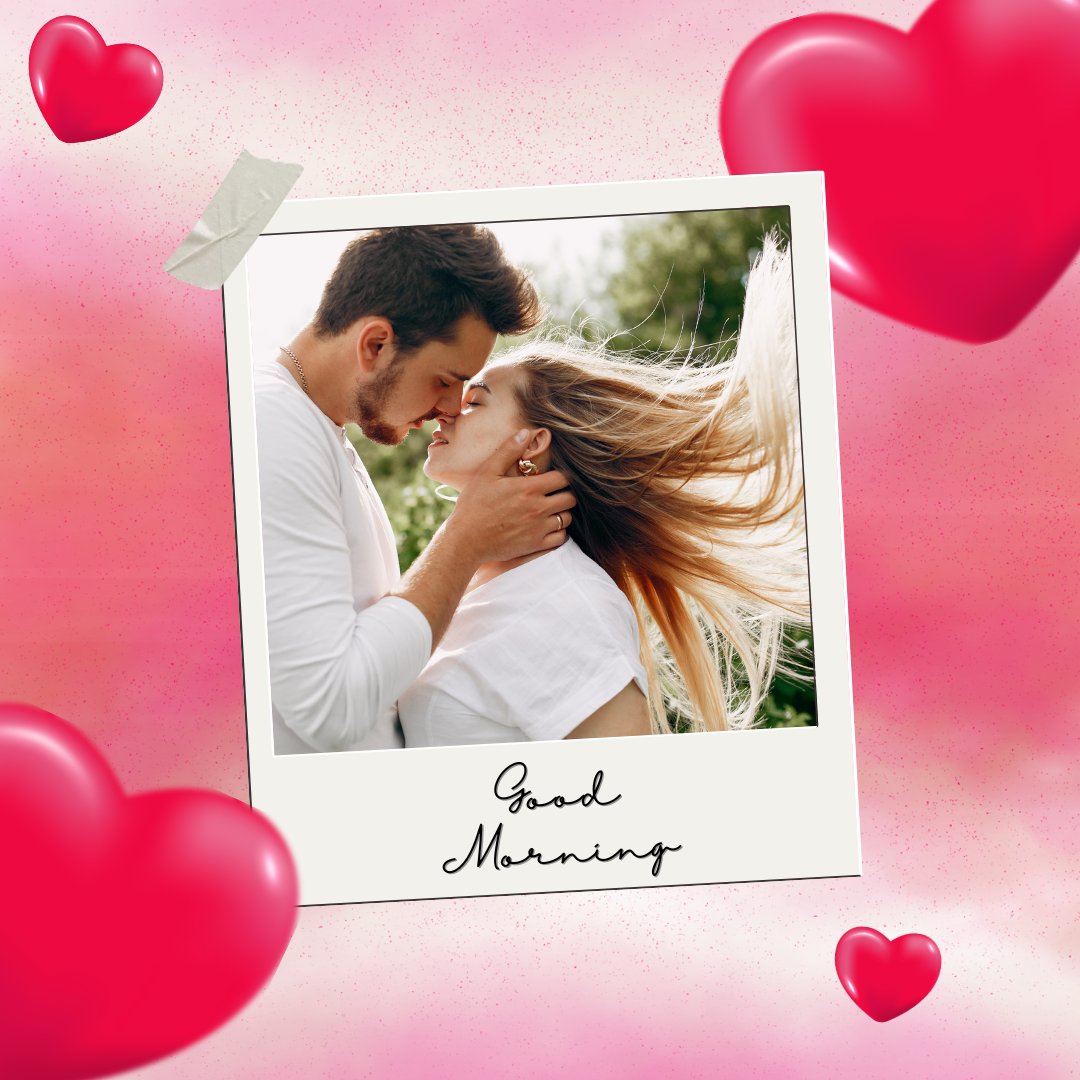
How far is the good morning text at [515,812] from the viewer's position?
4.68 feet

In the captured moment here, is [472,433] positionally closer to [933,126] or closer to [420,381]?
[420,381]

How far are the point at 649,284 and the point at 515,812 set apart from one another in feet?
2.43

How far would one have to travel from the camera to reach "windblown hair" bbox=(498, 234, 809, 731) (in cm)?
145

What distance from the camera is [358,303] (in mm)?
1439

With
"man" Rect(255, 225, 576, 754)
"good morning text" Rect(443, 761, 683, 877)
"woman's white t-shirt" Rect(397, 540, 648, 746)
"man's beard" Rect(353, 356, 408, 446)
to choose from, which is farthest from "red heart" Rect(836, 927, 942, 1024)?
"man's beard" Rect(353, 356, 408, 446)

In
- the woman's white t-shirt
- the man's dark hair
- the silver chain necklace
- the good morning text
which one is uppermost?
the man's dark hair

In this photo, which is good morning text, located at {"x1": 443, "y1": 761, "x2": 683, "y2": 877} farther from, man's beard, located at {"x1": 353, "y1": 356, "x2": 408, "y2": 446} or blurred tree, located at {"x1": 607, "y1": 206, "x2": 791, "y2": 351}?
blurred tree, located at {"x1": 607, "y1": 206, "x2": 791, "y2": 351}

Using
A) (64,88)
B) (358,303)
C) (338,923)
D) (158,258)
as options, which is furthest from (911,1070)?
(64,88)

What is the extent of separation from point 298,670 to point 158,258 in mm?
662

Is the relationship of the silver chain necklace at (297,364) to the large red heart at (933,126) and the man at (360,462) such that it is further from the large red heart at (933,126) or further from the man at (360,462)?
the large red heart at (933,126)

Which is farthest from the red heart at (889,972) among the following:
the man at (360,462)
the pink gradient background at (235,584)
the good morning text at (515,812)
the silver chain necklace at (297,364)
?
the silver chain necklace at (297,364)

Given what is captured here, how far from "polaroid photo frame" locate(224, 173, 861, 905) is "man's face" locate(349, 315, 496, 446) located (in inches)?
5.2

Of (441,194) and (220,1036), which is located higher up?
(441,194)

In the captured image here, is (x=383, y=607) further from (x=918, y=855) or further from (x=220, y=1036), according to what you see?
(x=918, y=855)
